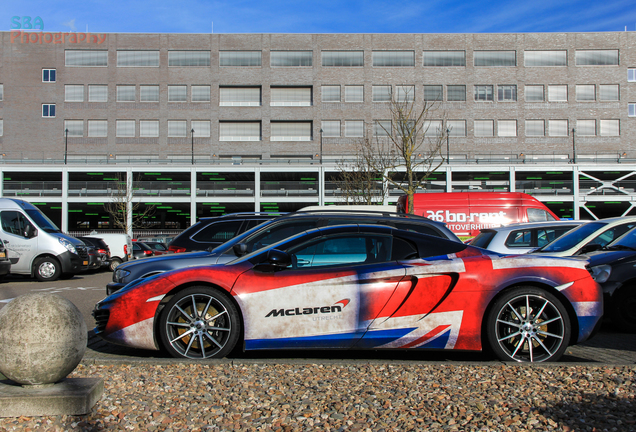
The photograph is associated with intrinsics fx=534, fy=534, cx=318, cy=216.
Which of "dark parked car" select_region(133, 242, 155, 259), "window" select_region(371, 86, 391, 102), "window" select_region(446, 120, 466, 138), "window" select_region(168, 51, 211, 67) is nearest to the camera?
"dark parked car" select_region(133, 242, 155, 259)

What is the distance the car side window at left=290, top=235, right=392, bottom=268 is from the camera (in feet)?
17.8

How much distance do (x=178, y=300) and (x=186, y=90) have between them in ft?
186

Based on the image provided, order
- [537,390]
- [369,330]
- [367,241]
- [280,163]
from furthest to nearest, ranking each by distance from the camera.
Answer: [280,163]
[367,241]
[369,330]
[537,390]

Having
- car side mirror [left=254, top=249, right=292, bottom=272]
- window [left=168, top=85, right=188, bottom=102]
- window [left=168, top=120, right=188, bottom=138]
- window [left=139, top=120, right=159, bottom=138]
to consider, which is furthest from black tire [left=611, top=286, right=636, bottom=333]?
window [left=139, top=120, right=159, bottom=138]

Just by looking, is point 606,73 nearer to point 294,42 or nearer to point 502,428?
point 294,42

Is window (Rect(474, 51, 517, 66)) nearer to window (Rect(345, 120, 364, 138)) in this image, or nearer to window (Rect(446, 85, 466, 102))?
window (Rect(446, 85, 466, 102))

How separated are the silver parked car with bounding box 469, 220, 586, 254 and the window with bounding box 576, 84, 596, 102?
55200mm

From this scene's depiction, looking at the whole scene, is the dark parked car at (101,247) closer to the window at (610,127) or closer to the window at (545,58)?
the window at (545,58)

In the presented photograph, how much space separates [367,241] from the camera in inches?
218

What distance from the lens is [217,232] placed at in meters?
9.85

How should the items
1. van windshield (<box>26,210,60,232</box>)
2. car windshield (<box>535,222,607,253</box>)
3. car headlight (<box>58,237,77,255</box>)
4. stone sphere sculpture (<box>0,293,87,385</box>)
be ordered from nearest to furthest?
stone sphere sculpture (<box>0,293,87,385</box>) → car windshield (<box>535,222,607,253</box>) → van windshield (<box>26,210,60,232</box>) → car headlight (<box>58,237,77,255</box>)

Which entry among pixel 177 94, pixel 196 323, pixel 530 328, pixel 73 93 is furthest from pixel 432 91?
pixel 196 323

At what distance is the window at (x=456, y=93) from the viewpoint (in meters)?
58.1

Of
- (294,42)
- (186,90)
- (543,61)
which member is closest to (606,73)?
(543,61)
